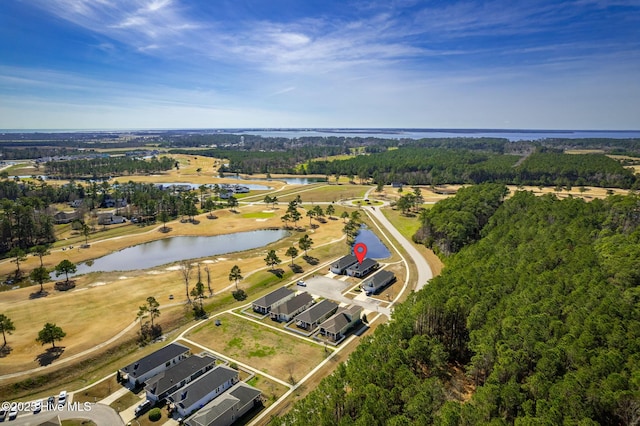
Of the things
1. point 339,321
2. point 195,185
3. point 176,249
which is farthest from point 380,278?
point 195,185

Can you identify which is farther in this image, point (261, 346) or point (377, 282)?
point (377, 282)

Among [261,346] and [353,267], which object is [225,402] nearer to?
[261,346]

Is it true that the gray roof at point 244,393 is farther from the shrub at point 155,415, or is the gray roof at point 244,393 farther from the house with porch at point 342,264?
the house with porch at point 342,264

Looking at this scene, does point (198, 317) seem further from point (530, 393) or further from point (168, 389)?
point (530, 393)

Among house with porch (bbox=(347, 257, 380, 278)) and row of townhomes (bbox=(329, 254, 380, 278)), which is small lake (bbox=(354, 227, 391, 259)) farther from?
house with porch (bbox=(347, 257, 380, 278))

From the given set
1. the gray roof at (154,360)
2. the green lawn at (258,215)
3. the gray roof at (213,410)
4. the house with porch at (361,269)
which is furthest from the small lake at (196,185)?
the gray roof at (213,410)

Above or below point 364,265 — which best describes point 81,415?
below

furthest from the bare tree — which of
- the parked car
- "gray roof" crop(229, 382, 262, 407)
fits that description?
"gray roof" crop(229, 382, 262, 407)
